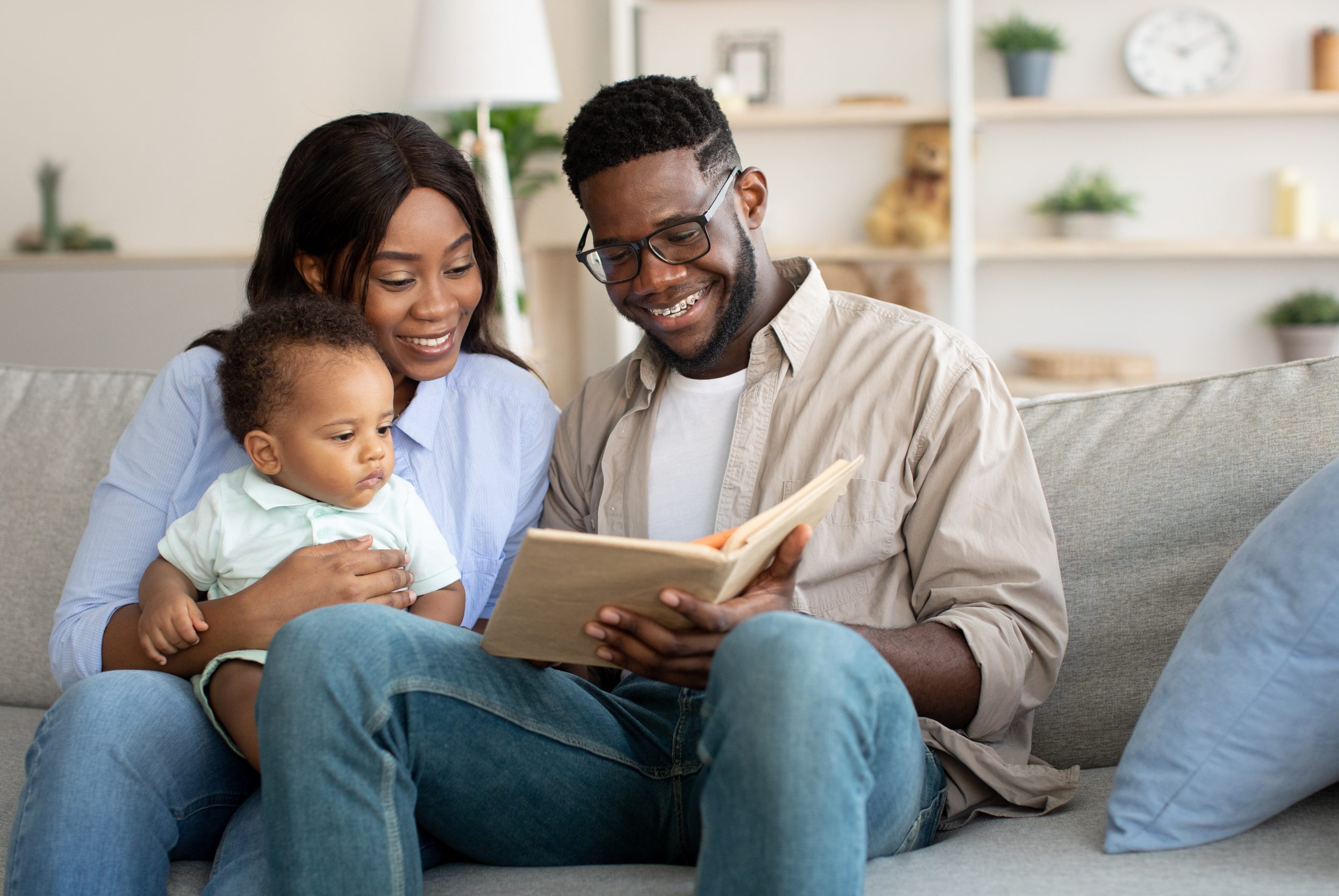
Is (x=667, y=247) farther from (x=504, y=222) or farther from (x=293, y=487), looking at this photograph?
(x=504, y=222)

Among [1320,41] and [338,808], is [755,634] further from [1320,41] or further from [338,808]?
[1320,41]

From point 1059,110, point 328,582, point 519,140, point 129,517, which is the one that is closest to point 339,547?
point 328,582

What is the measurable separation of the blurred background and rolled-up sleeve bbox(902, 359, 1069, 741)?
2.75 meters

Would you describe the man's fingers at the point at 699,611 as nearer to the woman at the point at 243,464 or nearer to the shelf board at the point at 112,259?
the woman at the point at 243,464

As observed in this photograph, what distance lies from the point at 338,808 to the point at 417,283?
773 mm

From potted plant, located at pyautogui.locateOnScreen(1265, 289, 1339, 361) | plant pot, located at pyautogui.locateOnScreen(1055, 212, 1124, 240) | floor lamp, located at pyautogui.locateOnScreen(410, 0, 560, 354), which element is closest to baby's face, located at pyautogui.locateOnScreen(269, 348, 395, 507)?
floor lamp, located at pyautogui.locateOnScreen(410, 0, 560, 354)

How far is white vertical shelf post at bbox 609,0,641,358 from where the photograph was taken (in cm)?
422

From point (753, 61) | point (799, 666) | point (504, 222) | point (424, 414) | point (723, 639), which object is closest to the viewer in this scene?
point (799, 666)

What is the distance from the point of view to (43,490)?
184cm

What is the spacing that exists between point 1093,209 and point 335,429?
11.4ft

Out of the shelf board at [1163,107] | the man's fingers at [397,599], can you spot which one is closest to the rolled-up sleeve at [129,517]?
the man's fingers at [397,599]

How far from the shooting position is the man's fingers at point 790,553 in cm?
113

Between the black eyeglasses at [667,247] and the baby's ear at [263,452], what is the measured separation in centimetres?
45

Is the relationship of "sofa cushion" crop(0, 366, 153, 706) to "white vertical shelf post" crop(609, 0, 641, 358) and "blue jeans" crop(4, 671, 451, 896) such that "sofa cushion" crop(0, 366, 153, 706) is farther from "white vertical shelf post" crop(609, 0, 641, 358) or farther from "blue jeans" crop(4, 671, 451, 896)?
"white vertical shelf post" crop(609, 0, 641, 358)
